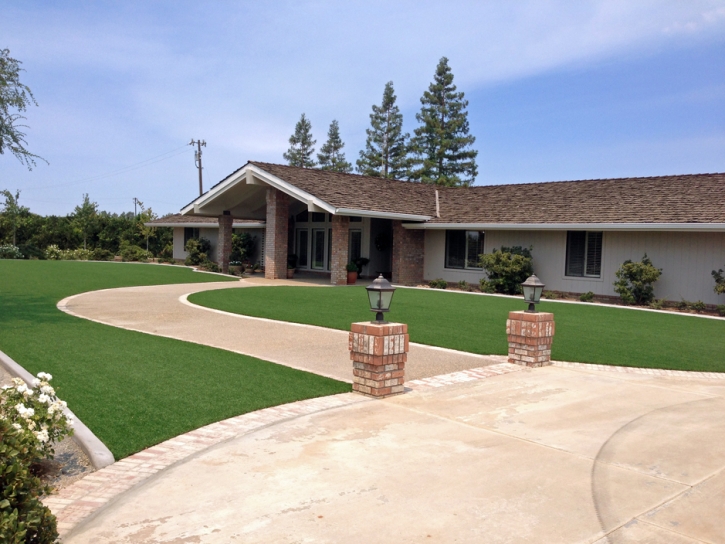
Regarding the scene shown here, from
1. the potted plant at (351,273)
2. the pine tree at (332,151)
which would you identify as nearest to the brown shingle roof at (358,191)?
the potted plant at (351,273)

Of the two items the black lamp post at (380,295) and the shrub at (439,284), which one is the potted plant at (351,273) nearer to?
the shrub at (439,284)

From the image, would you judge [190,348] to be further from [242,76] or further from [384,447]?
[242,76]

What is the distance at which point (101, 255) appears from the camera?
37781 millimetres

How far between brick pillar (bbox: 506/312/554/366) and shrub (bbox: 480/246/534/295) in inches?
467

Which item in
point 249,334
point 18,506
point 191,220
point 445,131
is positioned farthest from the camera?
point 445,131

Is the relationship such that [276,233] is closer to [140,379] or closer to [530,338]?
[530,338]

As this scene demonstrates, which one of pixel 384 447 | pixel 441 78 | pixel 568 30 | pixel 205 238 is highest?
pixel 441 78

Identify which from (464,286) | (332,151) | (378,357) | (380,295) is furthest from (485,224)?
Answer: (332,151)

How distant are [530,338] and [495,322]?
4.57 metres

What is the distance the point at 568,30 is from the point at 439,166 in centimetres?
3553

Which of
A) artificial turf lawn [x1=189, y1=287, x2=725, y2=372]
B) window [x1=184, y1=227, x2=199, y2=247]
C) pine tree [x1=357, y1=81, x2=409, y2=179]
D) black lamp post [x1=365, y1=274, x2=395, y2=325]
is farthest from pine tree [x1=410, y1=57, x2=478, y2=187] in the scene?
black lamp post [x1=365, y1=274, x2=395, y2=325]

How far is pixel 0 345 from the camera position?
357 inches

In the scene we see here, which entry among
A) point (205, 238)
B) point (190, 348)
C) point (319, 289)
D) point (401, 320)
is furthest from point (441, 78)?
point (190, 348)

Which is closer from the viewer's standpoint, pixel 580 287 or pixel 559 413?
pixel 559 413
